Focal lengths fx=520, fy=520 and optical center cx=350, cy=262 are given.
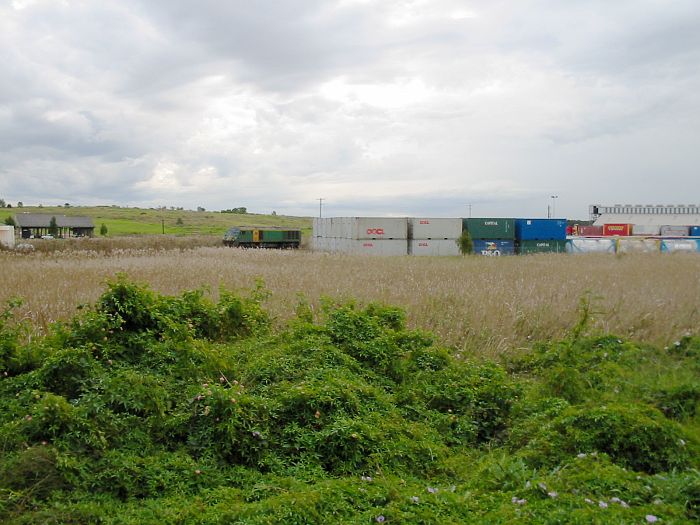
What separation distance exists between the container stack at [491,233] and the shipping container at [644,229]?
48.8 meters

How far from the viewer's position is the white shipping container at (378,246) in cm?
3759

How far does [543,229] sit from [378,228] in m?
12.6

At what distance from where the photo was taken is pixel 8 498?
3.40 metres

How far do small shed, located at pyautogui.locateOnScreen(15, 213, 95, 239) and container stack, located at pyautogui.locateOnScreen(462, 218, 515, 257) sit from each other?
50660mm

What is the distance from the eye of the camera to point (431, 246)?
129 feet

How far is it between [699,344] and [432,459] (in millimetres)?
5349

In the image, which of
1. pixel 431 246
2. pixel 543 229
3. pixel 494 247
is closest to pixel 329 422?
pixel 431 246

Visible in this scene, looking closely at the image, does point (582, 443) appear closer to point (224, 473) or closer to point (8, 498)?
point (224, 473)

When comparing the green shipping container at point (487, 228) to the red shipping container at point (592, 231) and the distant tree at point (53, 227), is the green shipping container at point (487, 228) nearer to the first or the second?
the red shipping container at point (592, 231)

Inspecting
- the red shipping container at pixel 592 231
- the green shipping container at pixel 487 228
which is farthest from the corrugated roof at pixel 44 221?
the red shipping container at pixel 592 231

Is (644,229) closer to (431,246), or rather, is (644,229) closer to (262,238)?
(431,246)

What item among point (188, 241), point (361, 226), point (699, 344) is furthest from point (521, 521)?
point (188, 241)

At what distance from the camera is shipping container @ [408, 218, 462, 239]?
39.4m

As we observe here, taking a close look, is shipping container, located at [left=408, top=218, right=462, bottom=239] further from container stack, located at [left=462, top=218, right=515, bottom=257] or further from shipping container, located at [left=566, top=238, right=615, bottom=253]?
shipping container, located at [left=566, top=238, right=615, bottom=253]
